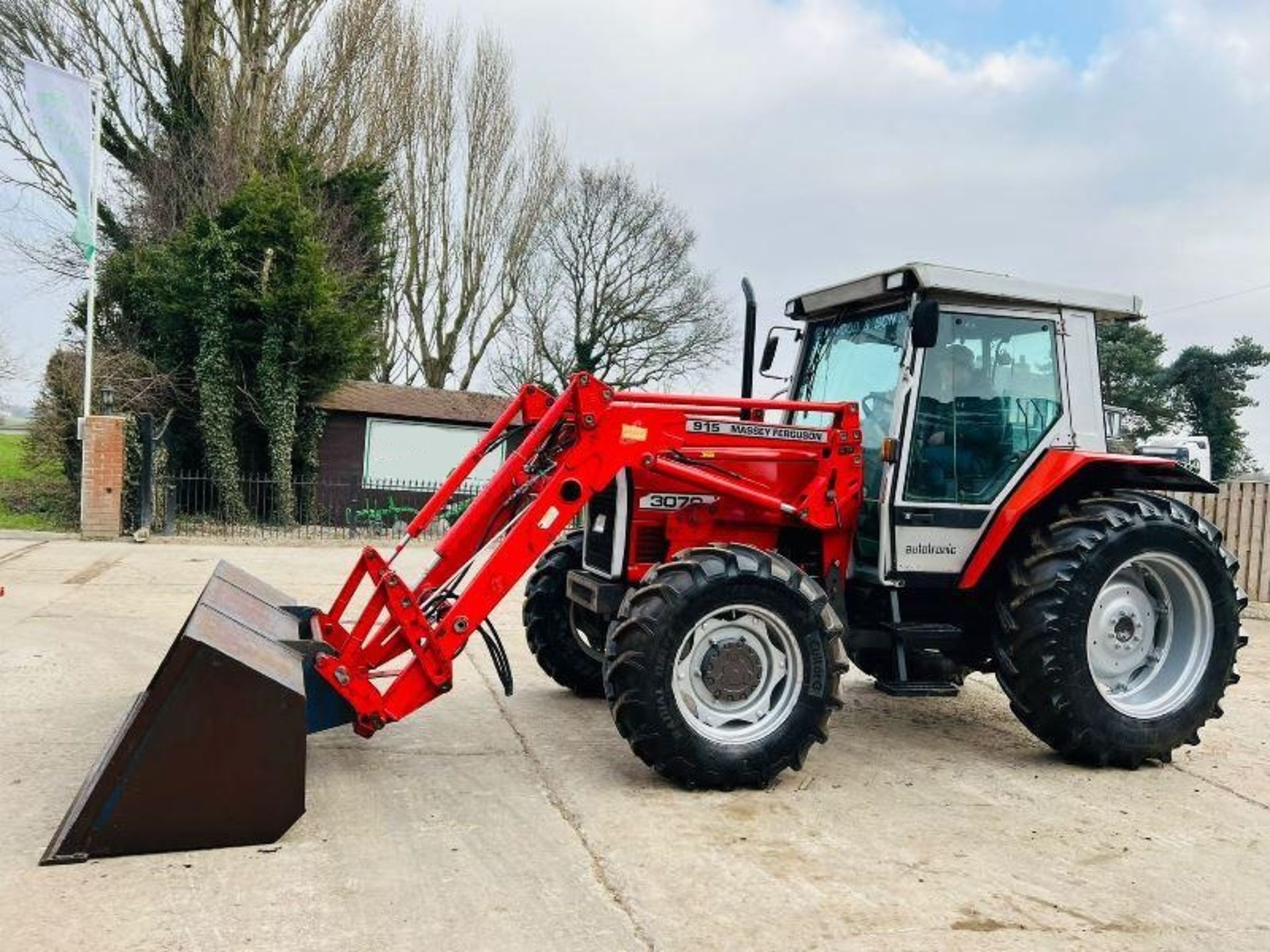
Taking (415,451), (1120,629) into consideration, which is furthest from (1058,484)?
(415,451)

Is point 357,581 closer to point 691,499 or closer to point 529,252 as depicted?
point 691,499

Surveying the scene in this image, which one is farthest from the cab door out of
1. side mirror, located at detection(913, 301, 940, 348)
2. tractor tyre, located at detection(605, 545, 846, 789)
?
tractor tyre, located at detection(605, 545, 846, 789)

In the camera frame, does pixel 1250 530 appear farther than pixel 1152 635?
Yes

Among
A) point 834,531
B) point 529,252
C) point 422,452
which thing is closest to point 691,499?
point 834,531

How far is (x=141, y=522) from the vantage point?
48.8ft

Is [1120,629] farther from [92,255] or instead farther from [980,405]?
[92,255]

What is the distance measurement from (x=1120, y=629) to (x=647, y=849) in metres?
3.00

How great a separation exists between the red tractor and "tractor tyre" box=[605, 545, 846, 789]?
0.01 metres

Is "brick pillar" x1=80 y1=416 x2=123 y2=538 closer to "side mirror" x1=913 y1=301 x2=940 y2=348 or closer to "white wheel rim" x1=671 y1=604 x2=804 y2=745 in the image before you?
"white wheel rim" x1=671 y1=604 x2=804 y2=745

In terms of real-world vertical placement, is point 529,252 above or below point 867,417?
above

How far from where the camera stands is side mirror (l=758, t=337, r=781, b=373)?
629 cm

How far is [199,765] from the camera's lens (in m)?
3.64

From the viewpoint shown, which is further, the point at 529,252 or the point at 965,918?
the point at 529,252

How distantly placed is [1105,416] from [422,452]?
57.3 ft
